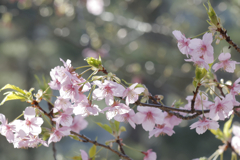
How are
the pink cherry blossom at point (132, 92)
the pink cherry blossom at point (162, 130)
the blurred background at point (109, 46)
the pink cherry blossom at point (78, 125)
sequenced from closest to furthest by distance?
the pink cherry blossom at point (132, 92) → the pink cherry blossom at point (162, 130) → the pink cherry blossom at point (78, 125) → the blurred background at point (109, 46)

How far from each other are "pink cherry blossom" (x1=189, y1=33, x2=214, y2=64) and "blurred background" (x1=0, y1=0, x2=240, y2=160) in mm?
1797

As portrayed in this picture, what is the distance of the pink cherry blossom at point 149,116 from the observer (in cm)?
45

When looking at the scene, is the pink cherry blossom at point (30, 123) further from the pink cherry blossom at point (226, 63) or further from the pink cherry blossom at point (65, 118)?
the pink cherry blossom at point (226, 63)

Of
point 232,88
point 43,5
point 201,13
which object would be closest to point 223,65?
point 232,88

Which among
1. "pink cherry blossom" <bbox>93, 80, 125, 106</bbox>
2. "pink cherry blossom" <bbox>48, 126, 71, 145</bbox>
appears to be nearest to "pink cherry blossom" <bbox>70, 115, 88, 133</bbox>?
"pink cherry blossom" <bbox>48, 126, 71, 145</bbox>

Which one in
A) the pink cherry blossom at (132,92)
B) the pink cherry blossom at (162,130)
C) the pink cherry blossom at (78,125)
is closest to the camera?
the pink cherry blossom at (132,92)

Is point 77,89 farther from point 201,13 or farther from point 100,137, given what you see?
point 100,137

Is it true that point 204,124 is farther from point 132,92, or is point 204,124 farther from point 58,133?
point 58,133

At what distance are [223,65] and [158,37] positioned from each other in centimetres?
245

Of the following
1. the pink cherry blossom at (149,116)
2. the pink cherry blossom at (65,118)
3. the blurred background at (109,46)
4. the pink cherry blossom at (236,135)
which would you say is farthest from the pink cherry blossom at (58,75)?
the blurred background at (109,46)

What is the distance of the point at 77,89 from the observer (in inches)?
16.2

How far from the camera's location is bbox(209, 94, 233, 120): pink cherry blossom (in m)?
0.41

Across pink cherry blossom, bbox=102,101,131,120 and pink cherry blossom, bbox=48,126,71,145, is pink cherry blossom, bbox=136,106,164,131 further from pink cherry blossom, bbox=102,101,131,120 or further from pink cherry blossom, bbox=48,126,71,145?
pink cherry blossom, bbox=48,126,71,145

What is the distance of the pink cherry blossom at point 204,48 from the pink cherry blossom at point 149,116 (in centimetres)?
14
